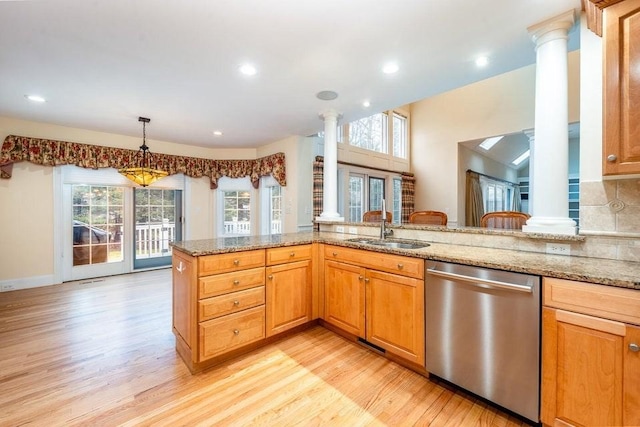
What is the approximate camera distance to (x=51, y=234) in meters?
4.11

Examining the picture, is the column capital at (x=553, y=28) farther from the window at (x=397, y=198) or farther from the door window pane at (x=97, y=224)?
the door window pane at (x=97, y=224)

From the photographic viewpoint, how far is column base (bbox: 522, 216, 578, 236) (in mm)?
1764

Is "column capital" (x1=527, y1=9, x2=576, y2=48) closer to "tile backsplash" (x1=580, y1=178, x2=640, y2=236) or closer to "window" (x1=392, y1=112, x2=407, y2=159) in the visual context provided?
"tile backsplash" (x1=580, y1=178, x2=640, y2=236)

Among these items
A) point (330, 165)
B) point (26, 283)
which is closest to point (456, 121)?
point (330, 165)

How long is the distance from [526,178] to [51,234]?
486 inches

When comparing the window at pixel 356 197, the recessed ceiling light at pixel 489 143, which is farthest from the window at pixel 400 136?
the recessed ceiling light at pixel 489 143

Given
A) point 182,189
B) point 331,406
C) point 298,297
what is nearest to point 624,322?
point 331,406

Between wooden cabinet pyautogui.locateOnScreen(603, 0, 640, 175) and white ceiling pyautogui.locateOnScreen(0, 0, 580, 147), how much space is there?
50 centimetres

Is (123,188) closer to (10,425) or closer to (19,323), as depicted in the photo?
(19,323)

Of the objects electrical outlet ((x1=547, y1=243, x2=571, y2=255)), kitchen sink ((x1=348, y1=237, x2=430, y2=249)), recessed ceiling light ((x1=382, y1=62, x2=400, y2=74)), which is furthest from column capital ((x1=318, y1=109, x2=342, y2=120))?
electrical outlet ((x1=547, y1=243, x2=571, y2=255))

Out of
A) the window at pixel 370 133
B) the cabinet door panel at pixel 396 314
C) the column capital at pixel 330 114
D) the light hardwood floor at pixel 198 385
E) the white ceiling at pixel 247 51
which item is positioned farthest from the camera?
the window at pixel 370 133

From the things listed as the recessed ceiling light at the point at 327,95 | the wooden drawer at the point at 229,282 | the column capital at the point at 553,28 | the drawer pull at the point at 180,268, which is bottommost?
the wooden drawer at the point at 229,282

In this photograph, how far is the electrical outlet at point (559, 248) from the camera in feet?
→ 5.72

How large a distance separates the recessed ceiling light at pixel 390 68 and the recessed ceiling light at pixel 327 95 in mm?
662
